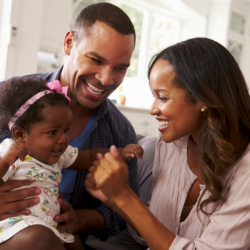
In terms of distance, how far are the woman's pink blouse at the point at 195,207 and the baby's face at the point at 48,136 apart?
0.56 m

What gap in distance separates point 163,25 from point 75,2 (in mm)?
2459

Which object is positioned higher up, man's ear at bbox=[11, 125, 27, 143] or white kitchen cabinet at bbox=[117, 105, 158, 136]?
man's ear at bbox=[11, 125, 27, 143]

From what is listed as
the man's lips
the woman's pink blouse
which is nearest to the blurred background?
the man's lips

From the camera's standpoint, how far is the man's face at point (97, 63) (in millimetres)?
1431

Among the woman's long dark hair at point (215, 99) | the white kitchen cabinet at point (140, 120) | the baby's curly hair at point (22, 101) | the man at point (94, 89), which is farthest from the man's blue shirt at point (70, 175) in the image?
the white kitchen cabinet at point (140, 120)

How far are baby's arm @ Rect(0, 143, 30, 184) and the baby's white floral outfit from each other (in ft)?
0.26

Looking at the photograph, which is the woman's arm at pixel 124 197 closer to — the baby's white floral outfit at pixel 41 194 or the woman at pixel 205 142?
the woman at pixel 205 142

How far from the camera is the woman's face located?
1.23 m

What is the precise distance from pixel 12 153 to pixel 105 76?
59 cm

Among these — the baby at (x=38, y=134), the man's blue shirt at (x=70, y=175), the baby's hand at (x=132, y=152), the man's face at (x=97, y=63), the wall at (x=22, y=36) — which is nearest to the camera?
the baby at (x=38, y=134)

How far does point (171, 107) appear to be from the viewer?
1231mm

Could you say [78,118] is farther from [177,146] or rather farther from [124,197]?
[124,197]

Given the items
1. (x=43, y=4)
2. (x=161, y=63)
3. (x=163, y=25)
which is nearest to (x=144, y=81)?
(x=163, y=25)

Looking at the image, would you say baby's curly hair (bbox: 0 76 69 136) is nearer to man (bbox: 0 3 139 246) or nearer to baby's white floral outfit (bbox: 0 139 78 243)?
baby's white floral outfit (bbox: 0 139 78 243)
